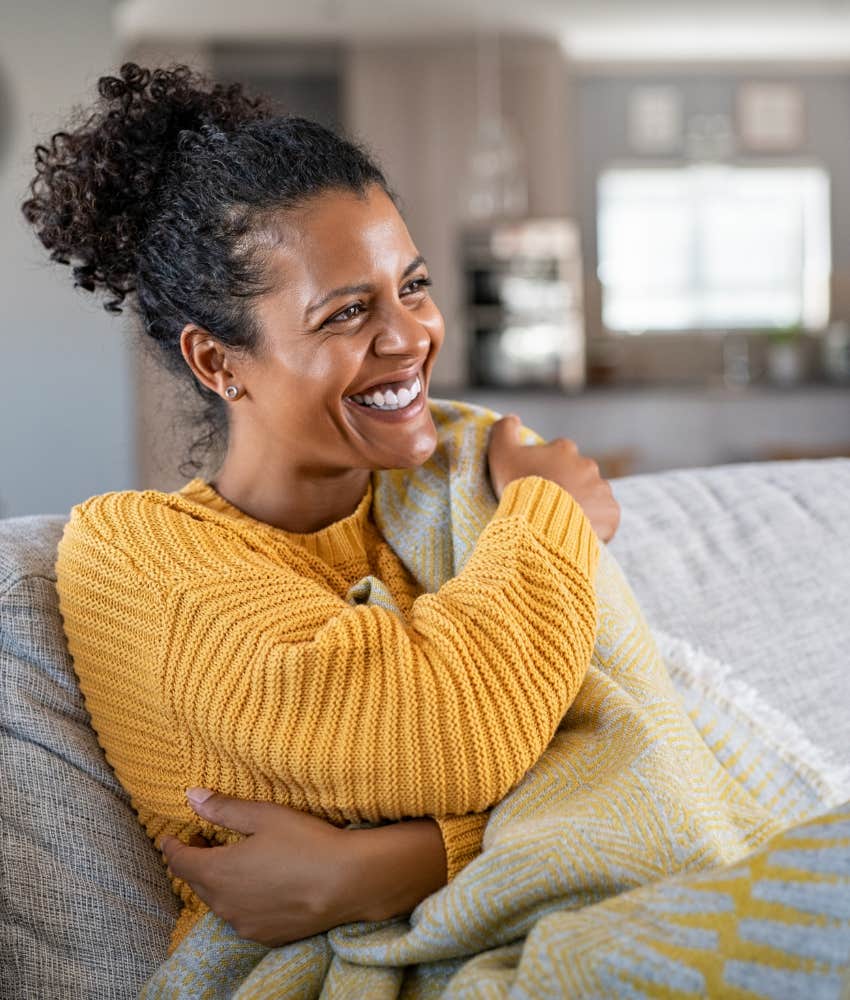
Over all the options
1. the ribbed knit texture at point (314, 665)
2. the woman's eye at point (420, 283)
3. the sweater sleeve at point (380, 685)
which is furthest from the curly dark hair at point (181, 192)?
the sweater sleeve at point (380, 685)

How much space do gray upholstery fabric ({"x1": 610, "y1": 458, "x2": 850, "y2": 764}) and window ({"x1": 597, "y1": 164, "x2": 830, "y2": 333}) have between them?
22.4ft

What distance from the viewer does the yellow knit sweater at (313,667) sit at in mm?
1056

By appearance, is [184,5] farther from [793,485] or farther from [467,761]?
[467,761]

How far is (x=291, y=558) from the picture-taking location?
1293mm

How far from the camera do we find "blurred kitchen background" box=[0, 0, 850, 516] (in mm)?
5199

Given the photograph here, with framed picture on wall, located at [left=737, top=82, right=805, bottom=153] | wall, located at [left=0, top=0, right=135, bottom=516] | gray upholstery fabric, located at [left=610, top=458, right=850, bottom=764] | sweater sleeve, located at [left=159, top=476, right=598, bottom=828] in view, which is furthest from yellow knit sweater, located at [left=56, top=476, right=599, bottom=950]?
framed picture on wall, located at [left=737, top=82, right=805, bottom=153]

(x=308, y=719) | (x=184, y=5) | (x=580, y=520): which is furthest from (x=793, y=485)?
(x=184, y=5)

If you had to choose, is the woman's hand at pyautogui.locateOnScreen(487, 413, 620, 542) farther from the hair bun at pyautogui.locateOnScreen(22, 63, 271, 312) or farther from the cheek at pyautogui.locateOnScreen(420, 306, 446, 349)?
the hair bun at pyautogui.locateOnScreen(22, 63, 271, 312)

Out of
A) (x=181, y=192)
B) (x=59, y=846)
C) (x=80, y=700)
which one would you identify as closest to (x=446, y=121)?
(x=181, y=192)

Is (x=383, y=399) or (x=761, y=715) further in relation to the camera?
(x=761, y=715)

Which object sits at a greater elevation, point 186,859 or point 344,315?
point 344,315

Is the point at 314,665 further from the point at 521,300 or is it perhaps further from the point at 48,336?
the point at 521,300

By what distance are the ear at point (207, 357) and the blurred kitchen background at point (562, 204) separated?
3.86 meters

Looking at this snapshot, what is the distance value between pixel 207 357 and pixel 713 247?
774cm
